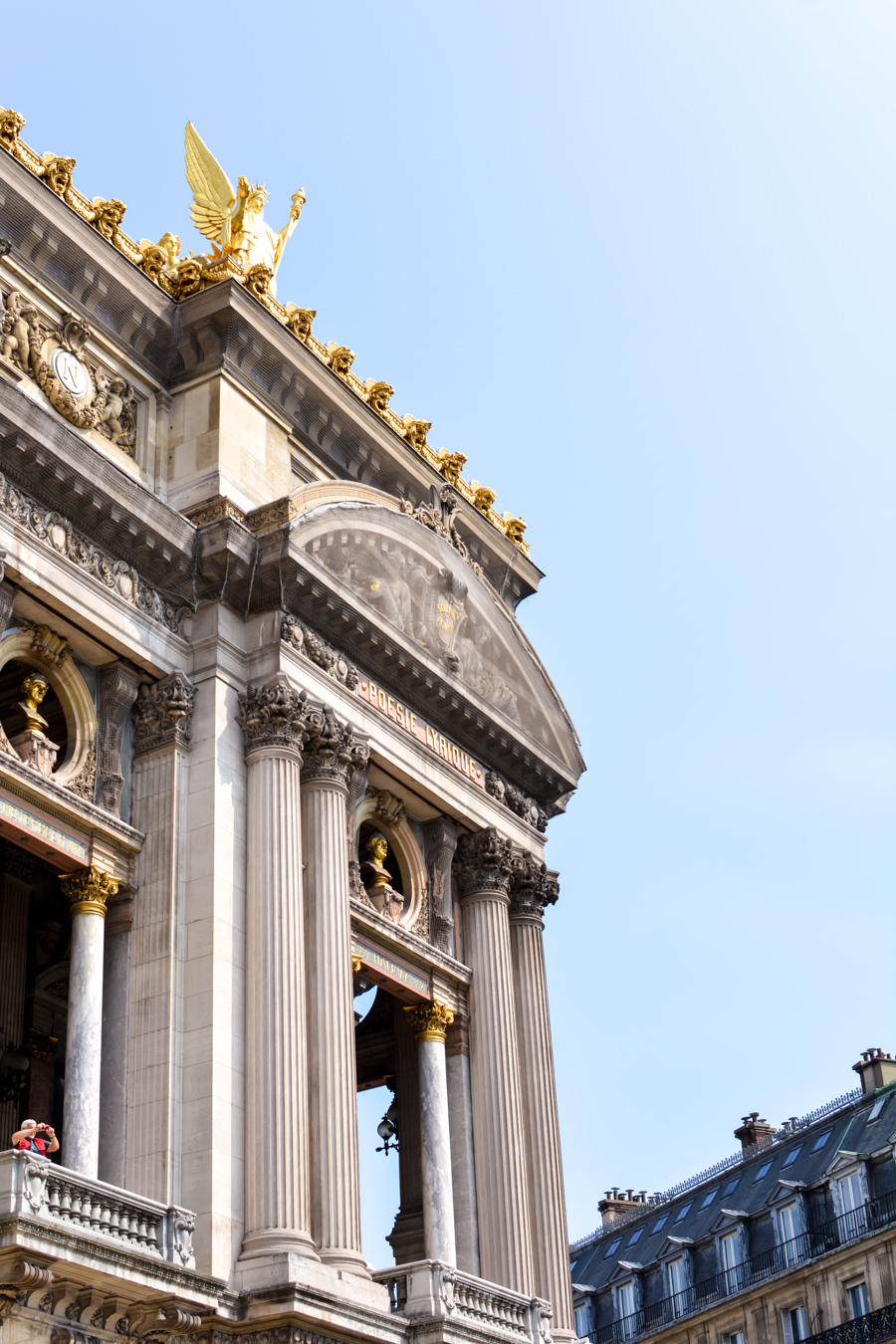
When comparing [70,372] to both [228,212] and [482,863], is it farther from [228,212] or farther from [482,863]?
[482,863]

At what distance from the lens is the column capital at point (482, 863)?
34.2 metres

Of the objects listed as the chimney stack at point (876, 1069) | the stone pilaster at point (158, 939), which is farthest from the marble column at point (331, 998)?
the chimney stack at point (876, 1069)

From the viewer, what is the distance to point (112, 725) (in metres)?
28.6

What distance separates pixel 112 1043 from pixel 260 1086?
2174 mm

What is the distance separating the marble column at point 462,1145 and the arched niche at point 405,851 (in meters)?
2.05

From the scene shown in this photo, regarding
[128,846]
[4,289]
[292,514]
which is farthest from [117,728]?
[4,289]

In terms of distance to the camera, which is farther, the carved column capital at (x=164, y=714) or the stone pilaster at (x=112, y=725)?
the carved column capital at (x=164, y=714)

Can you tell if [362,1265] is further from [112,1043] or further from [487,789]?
[487,789]

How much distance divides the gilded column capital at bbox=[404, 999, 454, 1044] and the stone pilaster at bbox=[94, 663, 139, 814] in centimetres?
721

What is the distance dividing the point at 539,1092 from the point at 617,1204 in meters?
42.1

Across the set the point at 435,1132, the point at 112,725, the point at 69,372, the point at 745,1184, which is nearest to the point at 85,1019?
the point at 112,725

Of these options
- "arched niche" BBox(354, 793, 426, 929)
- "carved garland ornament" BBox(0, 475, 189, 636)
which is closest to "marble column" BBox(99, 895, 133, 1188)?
"carved garland ornament" BBox(0, 475, 189, 636)

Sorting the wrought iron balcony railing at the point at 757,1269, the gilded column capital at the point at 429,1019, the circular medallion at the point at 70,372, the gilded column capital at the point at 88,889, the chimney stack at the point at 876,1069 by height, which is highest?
the chimney stack at the point at 876,1069

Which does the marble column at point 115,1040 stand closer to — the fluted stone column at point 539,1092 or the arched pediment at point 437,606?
the arched pediment at point 437,606
